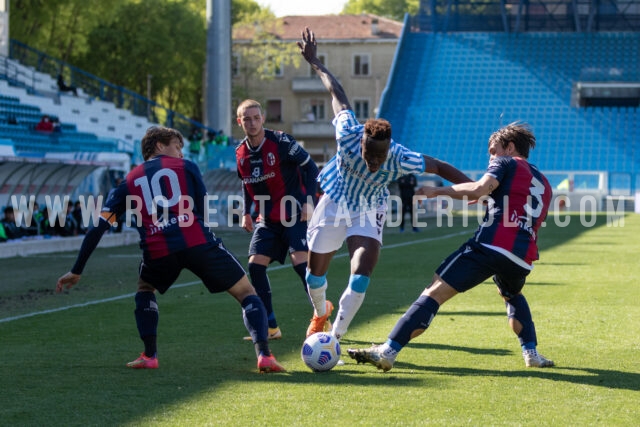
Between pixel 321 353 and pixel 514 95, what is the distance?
4884cm

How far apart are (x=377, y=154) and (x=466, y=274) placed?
1.06m

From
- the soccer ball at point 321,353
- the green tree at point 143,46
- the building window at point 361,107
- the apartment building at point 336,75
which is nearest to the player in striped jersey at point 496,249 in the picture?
the soccer ball at point 321,353

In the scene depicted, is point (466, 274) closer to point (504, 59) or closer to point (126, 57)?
point (504, 59)

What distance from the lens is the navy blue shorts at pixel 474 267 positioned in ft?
23.9

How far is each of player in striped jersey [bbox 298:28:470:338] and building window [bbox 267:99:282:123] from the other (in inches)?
2915

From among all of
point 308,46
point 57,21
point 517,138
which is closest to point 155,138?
point 308,46

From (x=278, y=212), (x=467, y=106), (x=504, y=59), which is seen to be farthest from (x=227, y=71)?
(x=278, y=212)

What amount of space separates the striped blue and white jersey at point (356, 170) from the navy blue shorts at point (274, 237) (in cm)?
110

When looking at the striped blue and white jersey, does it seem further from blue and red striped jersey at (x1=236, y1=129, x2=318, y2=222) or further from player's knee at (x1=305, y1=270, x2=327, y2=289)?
blue and red striped jersey at (x1=236, y1=129, x2=318, y2=222)

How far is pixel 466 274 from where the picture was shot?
7273 mm

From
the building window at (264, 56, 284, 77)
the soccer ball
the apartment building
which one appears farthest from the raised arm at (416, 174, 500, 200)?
the apartment building

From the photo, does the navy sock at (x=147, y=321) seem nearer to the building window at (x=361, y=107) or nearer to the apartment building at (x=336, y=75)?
the apartment building at (x=336, y=75)

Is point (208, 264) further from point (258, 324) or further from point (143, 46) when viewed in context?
point (143, 46)

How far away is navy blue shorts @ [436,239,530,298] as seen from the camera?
7.27 metres
